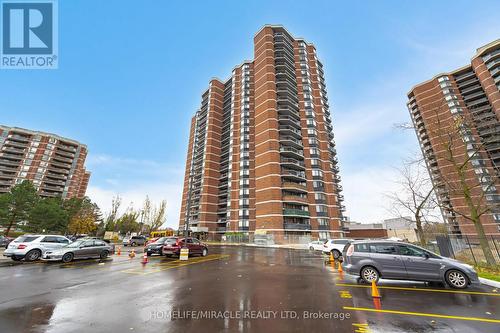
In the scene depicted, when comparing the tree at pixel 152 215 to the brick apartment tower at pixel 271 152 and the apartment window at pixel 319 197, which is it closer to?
the brick apartment tower at pixel 271 152

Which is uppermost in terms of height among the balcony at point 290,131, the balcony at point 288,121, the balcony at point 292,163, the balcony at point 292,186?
the balcony at point 288,121

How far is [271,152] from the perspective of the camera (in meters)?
52.0

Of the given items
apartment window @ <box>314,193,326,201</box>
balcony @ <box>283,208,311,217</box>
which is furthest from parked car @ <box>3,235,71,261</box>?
apartment window @ <box>314,193,326,201</box>

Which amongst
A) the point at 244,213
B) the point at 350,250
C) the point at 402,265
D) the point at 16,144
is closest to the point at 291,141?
the point at 244,213

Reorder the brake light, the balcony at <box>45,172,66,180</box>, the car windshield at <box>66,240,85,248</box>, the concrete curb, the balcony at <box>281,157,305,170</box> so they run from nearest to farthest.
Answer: the concrete curb < the brake light < the car windshield at <box>66,240,85,248</box> < the balcony at <box>281,157,305,170</box> < the balcony at <box>45,172,66,180</box>

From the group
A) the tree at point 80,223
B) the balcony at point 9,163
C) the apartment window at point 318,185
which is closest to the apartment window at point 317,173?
the apartment window at point 318,185

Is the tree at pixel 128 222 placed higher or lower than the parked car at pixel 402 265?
higher

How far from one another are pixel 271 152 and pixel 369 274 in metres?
43.1

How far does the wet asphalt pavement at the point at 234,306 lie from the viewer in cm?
498

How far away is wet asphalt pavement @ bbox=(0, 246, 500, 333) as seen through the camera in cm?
498

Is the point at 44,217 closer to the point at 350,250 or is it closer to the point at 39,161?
the point at 350,250

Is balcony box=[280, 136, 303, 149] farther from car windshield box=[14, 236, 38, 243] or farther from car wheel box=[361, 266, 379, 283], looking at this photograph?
car windshield box=[14, 236, 38, 243]

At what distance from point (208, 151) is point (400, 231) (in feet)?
229

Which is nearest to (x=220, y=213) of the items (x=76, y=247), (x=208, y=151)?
(x=208, y=151)
